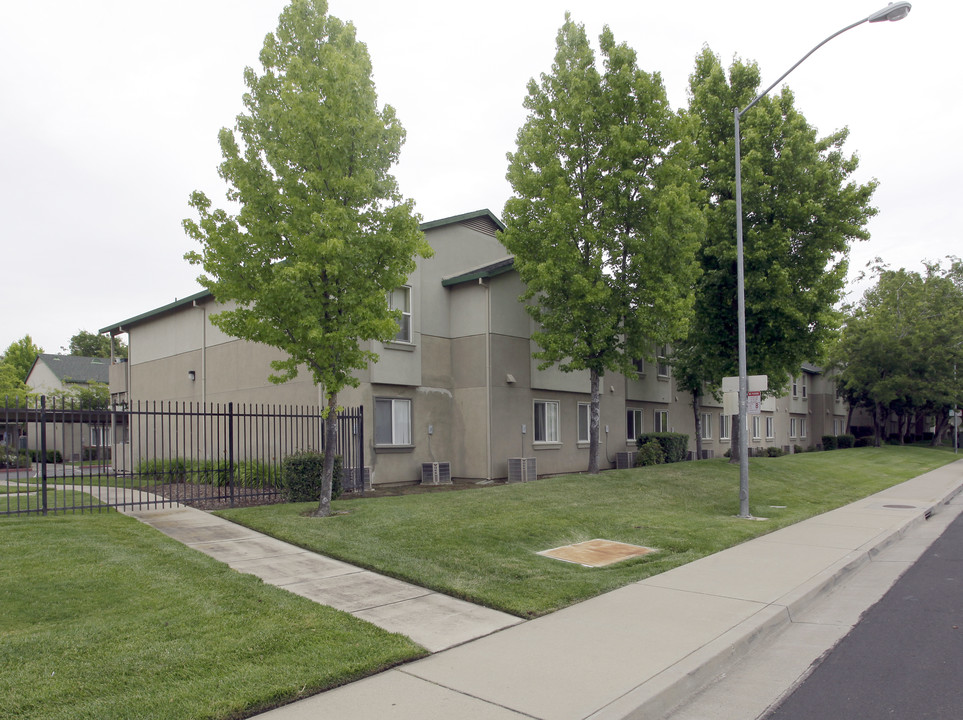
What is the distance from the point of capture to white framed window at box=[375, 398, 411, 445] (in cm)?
1803

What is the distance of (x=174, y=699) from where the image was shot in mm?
4539

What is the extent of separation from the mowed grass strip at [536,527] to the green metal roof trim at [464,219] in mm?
7729

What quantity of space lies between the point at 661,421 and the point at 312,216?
21667 millimetres

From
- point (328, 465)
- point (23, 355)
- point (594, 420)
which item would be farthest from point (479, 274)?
point (23, 355)

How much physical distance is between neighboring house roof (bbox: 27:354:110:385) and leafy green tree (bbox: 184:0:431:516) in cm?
4469

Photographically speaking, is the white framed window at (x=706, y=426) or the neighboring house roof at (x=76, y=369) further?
the neighboring house roof at (x=76, y=369)

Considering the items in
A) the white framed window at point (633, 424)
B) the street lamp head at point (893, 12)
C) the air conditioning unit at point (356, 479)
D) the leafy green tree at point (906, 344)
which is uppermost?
the street lamp head at point (893, 12)

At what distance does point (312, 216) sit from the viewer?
11.0 metres

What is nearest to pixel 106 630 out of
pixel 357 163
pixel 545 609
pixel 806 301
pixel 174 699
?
pixel 174 699

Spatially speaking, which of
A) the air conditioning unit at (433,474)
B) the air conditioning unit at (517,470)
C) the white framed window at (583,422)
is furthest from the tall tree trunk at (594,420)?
the air conditioning unit at (433,474)

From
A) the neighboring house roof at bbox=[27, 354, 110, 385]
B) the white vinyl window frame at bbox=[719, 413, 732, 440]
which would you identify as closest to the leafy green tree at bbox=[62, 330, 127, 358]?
the neighboring house roof at bbox=[27, 354, 110, 385]

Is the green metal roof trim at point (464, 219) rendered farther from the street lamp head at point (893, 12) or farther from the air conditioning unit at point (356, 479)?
the street lamp head at point (893, 12)

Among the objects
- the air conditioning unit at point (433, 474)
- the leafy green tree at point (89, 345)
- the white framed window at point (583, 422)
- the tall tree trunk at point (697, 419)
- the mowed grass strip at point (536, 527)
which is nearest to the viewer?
the mowed grass strip at point (536, 527)

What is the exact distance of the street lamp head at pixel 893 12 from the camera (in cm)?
1138
